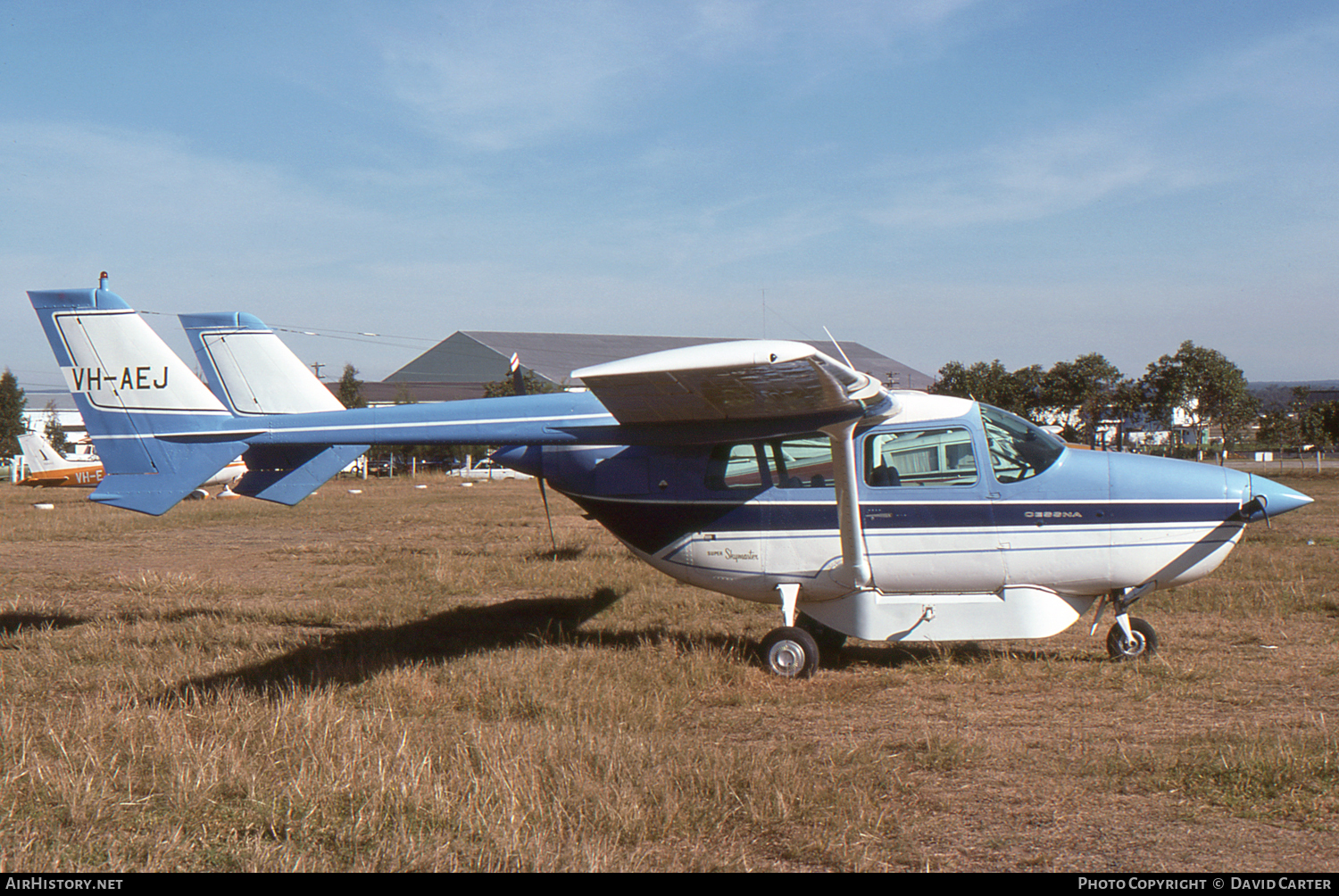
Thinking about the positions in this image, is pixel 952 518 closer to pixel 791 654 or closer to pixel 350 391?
pixel 791 654

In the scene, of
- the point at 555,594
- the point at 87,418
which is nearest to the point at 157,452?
the point at 87,418

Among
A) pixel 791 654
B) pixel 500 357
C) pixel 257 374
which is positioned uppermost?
pixel 500 357

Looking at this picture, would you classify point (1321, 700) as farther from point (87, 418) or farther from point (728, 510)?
point (87, 418)

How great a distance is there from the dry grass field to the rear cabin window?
5.22 ft

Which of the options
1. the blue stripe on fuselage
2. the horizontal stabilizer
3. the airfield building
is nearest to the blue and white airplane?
the blue stripe on fuselage

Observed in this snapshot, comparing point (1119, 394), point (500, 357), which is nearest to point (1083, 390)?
point (1119, 394)

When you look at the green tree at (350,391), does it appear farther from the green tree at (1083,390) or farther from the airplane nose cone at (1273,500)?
the airplane nose cone at (1273,500)

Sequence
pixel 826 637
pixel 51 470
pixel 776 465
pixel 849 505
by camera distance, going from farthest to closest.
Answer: pixel 51 470
pixel 826 637
pixel 776 465
pixel 849 505

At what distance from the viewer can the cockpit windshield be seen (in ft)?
26.2

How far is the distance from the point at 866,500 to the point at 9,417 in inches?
2532

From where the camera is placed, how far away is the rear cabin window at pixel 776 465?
27.2 feet

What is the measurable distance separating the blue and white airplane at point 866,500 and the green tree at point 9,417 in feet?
194

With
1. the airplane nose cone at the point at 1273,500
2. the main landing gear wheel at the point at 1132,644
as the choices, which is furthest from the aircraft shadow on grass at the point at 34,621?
the airplane nose cone at the point at 1273,500

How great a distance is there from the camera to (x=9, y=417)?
5650 centimetres
